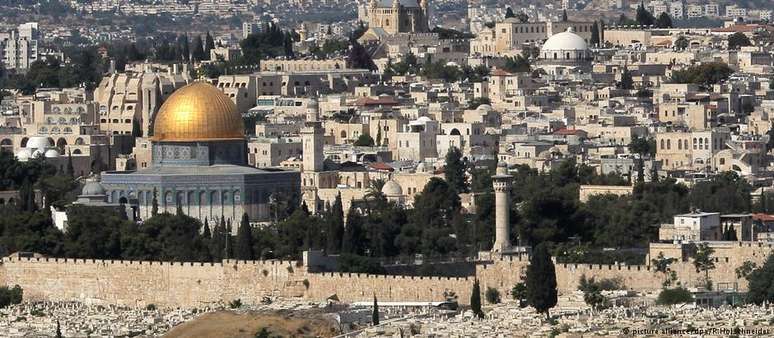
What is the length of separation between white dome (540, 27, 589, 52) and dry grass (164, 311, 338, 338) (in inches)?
2516

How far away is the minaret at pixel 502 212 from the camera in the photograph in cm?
7600

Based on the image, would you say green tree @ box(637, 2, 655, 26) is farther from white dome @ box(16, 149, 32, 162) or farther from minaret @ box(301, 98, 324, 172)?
minaret @ box(301, 98, 324, 172)

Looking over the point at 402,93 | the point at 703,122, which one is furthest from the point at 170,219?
the point at 402,93

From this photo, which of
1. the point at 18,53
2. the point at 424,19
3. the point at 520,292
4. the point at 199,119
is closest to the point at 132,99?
the point at 199,119

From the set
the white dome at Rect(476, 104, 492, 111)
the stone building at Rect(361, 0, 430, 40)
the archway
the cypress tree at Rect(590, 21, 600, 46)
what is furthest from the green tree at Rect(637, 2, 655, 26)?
the archway

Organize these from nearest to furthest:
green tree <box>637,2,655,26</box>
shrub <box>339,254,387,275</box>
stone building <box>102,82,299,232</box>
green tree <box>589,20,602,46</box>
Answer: shrub <box>339,254,387,275</box>
stone building <box>102,82,299,232</box>
green tree <box>589,20,602,46</box>
green tree <box>637,2,655,26</box>

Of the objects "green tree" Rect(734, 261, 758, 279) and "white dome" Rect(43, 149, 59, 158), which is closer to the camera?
"green tree" Rect(734, 261, 758, 279)

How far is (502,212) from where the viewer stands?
76.5 m

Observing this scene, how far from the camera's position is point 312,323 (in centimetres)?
6538

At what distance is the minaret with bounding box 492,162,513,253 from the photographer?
249 feet

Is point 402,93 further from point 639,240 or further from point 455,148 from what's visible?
point 639,240

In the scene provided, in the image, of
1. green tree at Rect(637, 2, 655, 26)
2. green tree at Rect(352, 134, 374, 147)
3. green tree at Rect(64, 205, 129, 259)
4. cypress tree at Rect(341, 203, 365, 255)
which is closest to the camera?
cypress tree at Rect(341, 203, 365, 255)

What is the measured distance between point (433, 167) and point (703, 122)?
12029mm

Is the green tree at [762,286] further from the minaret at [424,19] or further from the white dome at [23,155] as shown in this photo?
the minaret at [424,19]
